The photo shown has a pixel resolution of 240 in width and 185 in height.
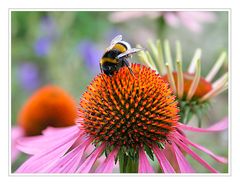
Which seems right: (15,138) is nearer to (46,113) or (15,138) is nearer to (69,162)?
(46,113)

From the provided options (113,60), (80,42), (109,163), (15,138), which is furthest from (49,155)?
(80,42)

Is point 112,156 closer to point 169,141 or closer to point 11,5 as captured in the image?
point 169,141

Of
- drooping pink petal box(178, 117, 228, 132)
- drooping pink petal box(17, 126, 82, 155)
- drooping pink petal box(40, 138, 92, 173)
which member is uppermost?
drooping pink petal box(178, 117, 228, 132)

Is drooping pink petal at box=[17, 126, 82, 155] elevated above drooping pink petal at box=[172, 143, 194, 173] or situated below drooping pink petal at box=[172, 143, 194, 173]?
above

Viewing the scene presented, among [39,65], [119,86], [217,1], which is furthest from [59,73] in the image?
[119,86]

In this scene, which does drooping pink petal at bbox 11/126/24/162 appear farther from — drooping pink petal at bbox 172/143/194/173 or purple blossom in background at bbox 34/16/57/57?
drooping pink petal at bbox 172/143/194/173

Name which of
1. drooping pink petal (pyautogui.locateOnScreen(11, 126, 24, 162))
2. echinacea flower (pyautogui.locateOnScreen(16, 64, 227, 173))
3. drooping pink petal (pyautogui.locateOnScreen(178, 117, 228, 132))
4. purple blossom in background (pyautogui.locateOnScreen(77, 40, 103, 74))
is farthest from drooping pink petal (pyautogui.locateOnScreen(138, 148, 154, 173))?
purple blossom in background (pyautogui.locateOnScreen(77, 40, 103, 74))

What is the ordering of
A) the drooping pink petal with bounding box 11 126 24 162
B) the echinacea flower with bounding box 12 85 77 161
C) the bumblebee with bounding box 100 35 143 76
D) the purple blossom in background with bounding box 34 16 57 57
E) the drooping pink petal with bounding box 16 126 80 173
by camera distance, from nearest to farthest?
the bumblebee with bounding box 100 35 143 76
the drooping pink petal with bounding box 16 126 80 173
the drooping pink petal with bounding box 11 126 24 162
the echinacea flower with bounding box 12 85 77 161
the purple blossom in background with bounding box 34 16 57 57

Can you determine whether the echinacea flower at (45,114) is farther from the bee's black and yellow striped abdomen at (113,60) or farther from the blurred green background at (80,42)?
the bee's black and yellow striped abdomen at (113,60)
